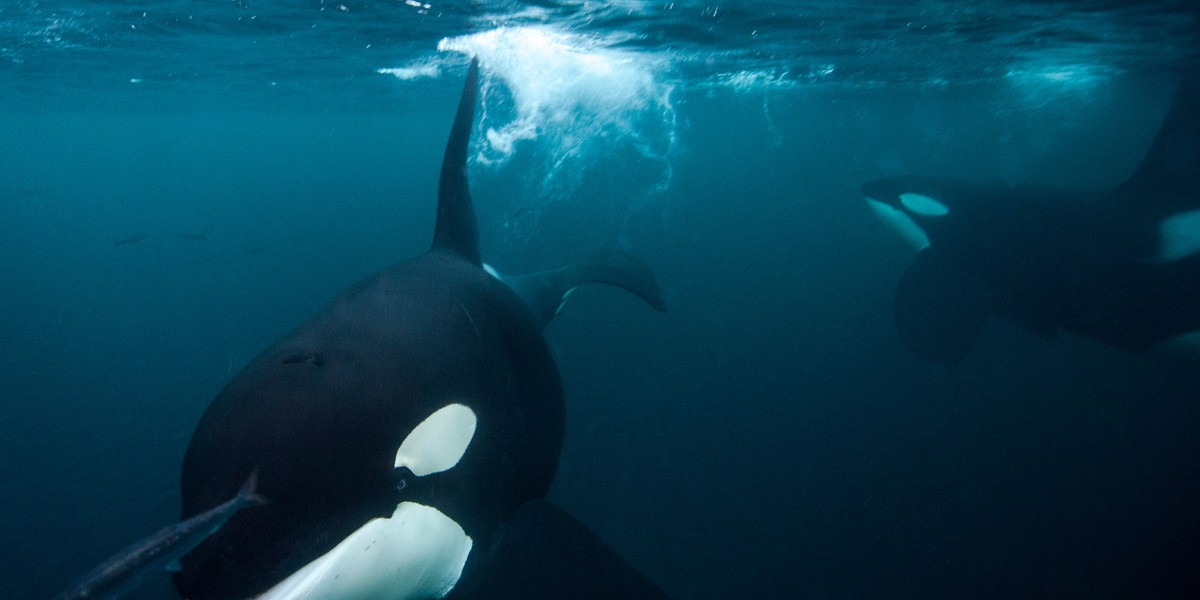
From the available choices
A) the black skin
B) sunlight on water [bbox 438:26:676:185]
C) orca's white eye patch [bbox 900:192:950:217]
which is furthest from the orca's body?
orca's white eye patch [bbox 900:192:950:217]

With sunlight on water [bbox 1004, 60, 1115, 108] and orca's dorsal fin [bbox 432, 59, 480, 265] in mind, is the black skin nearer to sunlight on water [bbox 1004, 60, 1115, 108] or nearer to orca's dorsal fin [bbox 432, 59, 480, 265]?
orca's dorsal fin [bbox 432, 59, 480, 265]

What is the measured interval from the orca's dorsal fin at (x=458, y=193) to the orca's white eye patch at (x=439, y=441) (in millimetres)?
1974

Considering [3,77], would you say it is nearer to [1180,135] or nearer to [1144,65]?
[1180,135]

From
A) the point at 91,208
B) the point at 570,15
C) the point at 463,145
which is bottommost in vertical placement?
the point at 91,208

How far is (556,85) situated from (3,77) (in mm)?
23423

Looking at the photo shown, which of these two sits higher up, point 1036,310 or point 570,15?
point 570,15

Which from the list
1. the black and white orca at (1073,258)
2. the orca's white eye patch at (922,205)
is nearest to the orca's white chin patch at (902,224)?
the orca's white eye patch at (922,205)

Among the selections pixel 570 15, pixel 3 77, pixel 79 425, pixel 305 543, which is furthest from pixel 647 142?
pixel 305 543

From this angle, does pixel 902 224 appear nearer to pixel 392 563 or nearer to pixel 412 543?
pixel 412 543

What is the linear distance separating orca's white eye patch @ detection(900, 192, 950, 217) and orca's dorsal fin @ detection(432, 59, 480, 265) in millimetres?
10273

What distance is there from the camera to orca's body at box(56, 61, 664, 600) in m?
2.07

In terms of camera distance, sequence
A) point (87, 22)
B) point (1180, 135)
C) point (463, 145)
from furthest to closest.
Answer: point (87, 22) < point (1180, 135) < point (463, 145)

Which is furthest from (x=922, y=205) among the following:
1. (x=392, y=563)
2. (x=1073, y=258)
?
(x=392, y=563)

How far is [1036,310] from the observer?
10258 mm
